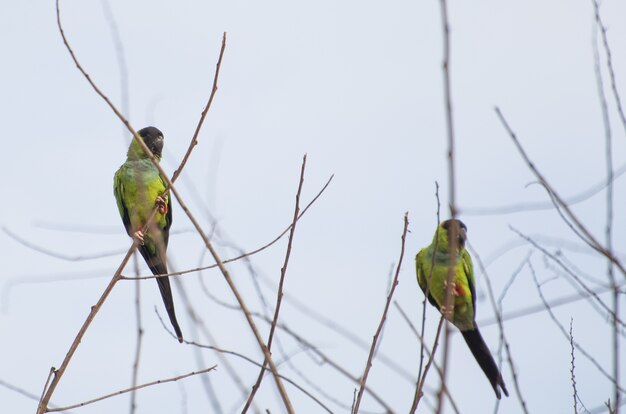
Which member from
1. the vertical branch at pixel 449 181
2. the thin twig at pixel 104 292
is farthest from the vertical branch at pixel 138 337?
the vertical branch at pixel 449 181

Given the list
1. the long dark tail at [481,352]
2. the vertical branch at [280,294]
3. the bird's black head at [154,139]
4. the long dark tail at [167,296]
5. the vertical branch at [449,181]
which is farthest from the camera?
the bird's black head at [154,139]

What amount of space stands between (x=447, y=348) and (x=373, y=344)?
0.83 meters

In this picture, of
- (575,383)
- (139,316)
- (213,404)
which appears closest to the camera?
(213,404)

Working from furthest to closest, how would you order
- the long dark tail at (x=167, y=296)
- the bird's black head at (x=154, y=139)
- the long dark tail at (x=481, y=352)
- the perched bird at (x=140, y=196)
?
the bird's black head at (x=154, y=139), the perched bird at (x=140, y=196), the long dark tail at (x=481, y=352), the long dark tail at (x=167, y=296)

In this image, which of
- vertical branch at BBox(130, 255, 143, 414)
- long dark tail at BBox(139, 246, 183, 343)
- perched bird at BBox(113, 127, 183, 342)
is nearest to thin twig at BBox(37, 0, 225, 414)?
vertical branch at BBox(130, 255, 143, 414)

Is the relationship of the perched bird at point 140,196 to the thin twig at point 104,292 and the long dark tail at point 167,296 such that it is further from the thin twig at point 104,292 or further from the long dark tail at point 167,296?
the thin twig at point 104,292

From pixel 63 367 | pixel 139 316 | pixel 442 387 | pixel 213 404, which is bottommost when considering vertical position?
pixel 442 387

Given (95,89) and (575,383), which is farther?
(575,383)

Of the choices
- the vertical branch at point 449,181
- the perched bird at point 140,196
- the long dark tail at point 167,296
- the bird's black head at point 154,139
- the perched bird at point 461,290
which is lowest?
the vertical branch at point 449,181

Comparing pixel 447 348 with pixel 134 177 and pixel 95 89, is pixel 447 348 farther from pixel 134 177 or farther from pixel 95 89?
pixel 134 177

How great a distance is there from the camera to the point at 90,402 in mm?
2814

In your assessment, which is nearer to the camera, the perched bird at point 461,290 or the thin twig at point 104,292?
the thin twig at point 104,292

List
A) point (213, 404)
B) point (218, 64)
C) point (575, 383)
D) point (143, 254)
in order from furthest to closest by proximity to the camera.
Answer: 1. point (143, 254)
2. point (575, 383)
3. point (218, 64)
4. point (213, 404)

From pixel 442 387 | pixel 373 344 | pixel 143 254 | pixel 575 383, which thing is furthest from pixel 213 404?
pixel 143 254
